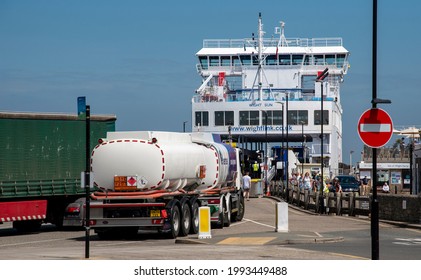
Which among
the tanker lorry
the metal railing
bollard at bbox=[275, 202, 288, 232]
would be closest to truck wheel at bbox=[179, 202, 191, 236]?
the tanker lorry

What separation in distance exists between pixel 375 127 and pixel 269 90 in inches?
3488

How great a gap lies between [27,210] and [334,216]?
16.6 metres

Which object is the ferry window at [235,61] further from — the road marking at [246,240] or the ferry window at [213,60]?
the road marking at [246,240]

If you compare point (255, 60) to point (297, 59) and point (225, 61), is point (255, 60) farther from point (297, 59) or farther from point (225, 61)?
point (297, 59)

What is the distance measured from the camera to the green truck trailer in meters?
29.4

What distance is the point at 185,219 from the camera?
28.8 m

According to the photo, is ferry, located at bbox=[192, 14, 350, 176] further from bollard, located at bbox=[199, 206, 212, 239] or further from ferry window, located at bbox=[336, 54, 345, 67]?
bollard, located at bbox=[199, 206, 212, 239]

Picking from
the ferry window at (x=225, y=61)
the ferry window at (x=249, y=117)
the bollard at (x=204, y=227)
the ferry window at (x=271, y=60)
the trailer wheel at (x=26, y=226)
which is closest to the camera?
the bollard at (x=204, y=227)

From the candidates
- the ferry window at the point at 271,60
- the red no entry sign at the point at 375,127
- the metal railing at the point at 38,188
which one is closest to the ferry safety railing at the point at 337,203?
the metal railing at the point at 38,188

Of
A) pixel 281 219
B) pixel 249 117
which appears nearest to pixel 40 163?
pixel 281 219

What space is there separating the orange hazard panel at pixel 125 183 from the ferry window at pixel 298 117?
3094 inches

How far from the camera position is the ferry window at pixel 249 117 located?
106m

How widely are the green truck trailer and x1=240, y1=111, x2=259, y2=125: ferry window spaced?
7268cm
